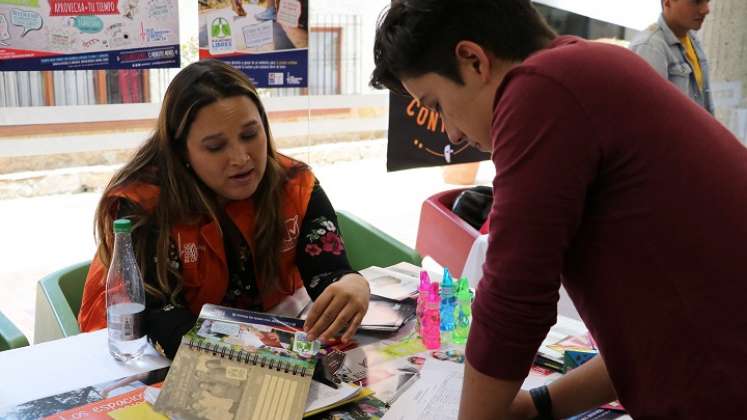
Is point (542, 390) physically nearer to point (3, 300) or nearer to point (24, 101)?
point (24, 101)

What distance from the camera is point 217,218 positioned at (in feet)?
5.63

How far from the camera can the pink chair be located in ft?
9.79

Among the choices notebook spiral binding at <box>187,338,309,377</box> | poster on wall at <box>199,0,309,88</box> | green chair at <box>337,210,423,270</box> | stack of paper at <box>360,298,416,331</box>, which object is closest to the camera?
notebook spiral binding at <box>187,338,309,377</box>

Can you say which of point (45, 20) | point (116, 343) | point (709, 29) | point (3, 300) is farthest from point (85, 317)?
point (709, 29)

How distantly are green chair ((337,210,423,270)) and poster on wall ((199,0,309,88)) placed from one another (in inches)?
33.4

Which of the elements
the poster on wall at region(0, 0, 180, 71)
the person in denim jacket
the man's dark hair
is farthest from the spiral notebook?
the person in denim jacket

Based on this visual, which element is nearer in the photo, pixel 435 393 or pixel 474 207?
pixel 435 393

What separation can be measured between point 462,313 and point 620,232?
2.44ft

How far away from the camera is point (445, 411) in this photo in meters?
1.18

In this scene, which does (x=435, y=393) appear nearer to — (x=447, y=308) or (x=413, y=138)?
(x=447, y=308)

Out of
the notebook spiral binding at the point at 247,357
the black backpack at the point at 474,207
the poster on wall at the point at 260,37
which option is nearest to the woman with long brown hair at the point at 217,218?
the notebook spiral binding at the point at 247,357

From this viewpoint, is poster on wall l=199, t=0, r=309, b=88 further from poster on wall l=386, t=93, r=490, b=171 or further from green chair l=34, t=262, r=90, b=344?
green chair l=34, t=262, r=90, b=344

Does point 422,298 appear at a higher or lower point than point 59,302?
higher

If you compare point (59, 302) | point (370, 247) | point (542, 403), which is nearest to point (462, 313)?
point (542, 403)
